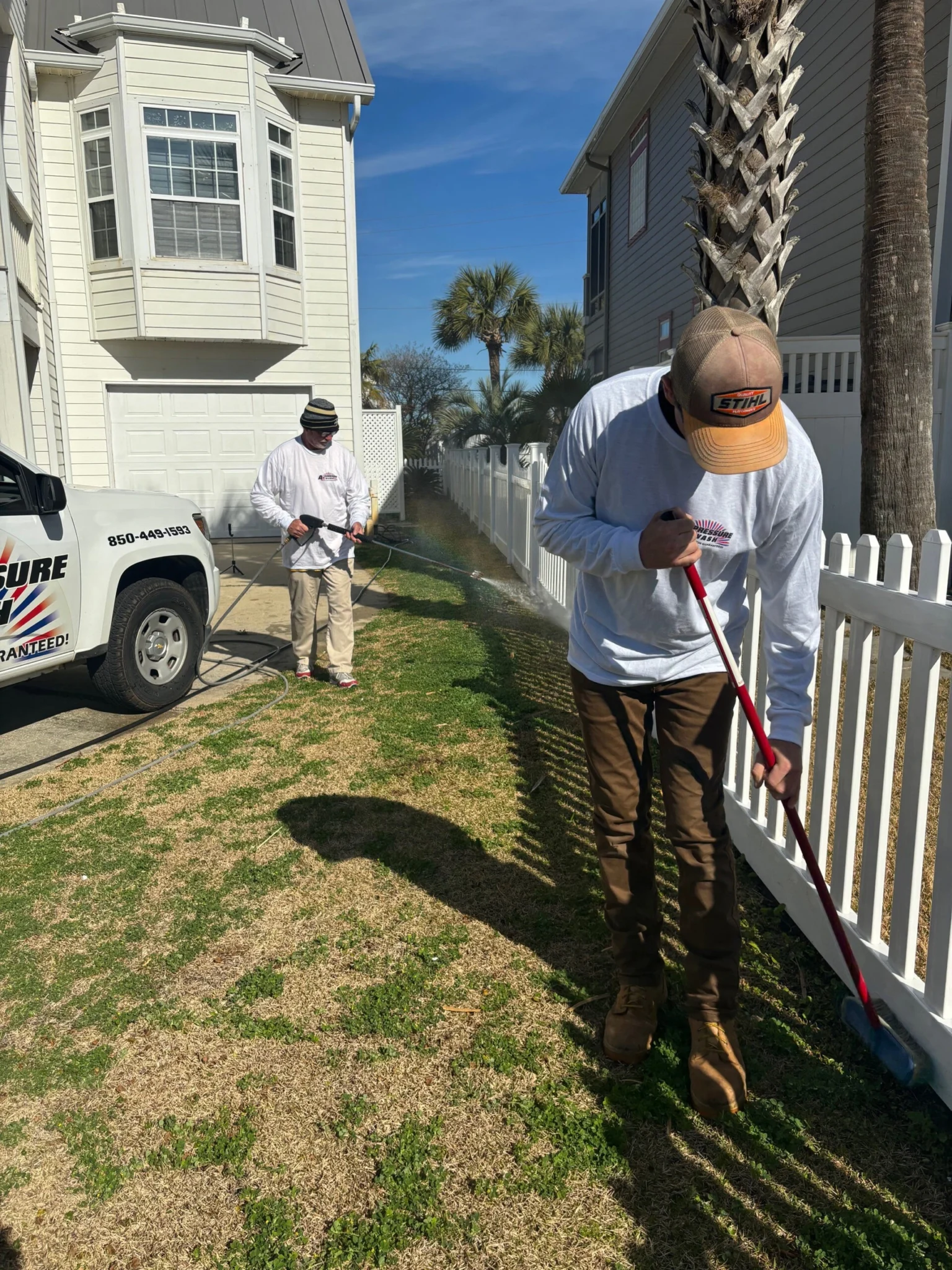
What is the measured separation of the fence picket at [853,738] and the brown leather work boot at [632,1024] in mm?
653

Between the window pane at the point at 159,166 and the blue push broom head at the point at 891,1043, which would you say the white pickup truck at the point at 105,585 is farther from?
the window pane at the point at 159,166

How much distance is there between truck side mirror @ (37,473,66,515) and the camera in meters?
4.80

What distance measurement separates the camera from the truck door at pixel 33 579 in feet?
15.3

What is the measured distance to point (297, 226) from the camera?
47.2 ft

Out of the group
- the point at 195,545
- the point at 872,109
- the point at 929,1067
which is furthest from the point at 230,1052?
the point at 872,109

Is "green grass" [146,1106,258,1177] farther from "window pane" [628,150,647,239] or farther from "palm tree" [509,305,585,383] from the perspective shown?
"palm tree" [509,305,585,383]

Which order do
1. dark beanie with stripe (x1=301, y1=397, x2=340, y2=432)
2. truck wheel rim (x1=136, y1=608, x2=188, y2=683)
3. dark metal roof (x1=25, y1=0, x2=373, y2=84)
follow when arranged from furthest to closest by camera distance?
dark metal roof (x1=25, y1=0, x2=373, y2=84) → dark beanie with stripe (x1=301, y1=397, x2=340, y2=432) → truck wheel rim (x1=136, y1=608, x2=188, y2=683)

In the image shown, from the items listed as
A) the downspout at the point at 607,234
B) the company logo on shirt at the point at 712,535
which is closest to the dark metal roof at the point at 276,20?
the downspout at the point at 607,234

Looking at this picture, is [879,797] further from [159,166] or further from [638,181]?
Result: [638,181]

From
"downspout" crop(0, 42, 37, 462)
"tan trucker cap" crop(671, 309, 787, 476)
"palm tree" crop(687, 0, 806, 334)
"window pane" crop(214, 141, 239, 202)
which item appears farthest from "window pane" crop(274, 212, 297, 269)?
"tan trucker cap" crop(671, 309, 787, 476)

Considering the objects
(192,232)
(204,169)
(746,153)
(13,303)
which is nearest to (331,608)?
(746,153)

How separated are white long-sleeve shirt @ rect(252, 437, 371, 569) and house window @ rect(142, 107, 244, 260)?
872cm

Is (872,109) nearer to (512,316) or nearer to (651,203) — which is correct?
(651,203)

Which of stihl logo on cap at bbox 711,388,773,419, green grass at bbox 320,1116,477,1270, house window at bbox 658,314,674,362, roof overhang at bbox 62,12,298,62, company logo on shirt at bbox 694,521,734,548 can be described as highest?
roof overhang at bbox 62,12,298,62
